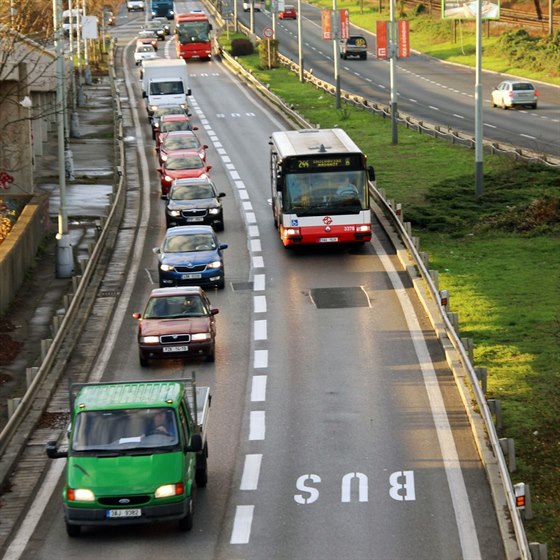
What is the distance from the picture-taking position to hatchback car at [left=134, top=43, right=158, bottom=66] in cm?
10344

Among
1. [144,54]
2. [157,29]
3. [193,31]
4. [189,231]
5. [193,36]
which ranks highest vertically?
[193,31]

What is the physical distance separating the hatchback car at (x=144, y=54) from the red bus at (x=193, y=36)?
7.84 feet

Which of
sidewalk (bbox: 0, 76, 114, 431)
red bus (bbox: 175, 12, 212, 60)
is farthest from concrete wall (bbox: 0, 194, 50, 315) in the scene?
red bus (bbox: 175, 12, 212, 60)

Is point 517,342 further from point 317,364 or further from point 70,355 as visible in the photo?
point 70,355

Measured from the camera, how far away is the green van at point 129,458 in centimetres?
1886

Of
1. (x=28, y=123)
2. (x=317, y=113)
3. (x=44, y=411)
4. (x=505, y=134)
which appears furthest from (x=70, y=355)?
(x=317, y=113)

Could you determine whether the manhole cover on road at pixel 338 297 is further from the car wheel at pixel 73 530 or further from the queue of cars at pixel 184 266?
the car wheel at pixel 73 530

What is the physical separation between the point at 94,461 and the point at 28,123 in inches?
1322

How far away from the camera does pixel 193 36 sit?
106 metres

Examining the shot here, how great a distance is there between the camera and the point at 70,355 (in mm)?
29938

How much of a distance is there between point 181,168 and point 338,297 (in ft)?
58.3

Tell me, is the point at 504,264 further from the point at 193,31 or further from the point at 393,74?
the point at 193,31

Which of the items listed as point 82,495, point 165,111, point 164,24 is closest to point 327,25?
point 165,111

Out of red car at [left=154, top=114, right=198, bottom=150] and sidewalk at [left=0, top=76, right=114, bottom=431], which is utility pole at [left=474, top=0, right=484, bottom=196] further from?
red car at [left=154, top=114, right=198, bottom=150]
